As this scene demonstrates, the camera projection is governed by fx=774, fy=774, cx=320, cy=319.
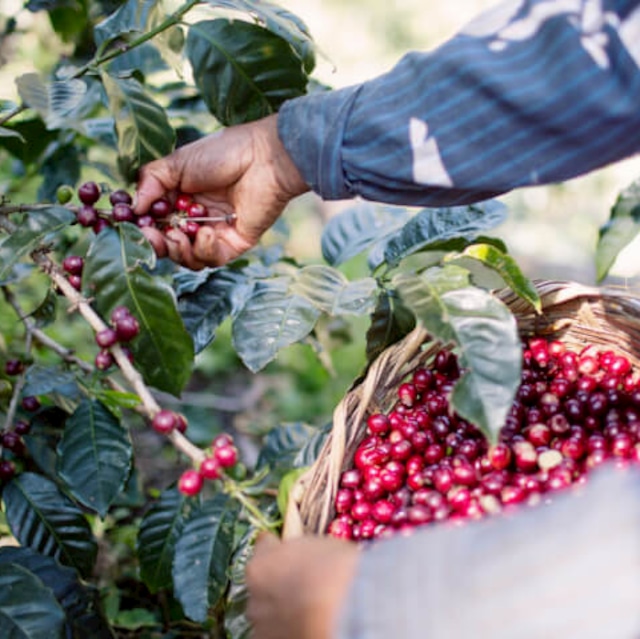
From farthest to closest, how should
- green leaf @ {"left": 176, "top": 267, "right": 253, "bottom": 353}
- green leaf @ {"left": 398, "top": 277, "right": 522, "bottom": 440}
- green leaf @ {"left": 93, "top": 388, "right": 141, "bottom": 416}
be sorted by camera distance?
green leaf @ {"left": 176, "top": 267, "right": 253, "bottom": 353} → green leaf @ {"left": 93, "top": 388, "right": 141, "bottom": 416} → green leaf @ {"left": 398, "top": 277, "right": 522, "bottom": 440}

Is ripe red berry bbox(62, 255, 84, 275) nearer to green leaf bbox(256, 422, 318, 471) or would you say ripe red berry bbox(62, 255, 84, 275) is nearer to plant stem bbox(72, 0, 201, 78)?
plant stem bbox(72, 0, 201, 78)

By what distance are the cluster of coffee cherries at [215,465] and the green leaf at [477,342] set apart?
299 mm

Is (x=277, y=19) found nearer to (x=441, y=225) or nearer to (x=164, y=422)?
(x=441, y=225)

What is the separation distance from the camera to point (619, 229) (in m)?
1.23

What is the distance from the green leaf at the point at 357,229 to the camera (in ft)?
5.57

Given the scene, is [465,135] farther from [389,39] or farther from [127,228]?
[389,39]

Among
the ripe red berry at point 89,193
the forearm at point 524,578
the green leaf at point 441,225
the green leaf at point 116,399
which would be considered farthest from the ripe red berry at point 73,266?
the forearm at point 524,578

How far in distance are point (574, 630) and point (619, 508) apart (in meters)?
0.12

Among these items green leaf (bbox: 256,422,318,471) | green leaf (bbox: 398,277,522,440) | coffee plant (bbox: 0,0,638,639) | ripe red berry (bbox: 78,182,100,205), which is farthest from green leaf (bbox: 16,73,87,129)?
green leaf (bbox: 256,422,318,471)

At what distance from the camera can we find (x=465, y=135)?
122 cm

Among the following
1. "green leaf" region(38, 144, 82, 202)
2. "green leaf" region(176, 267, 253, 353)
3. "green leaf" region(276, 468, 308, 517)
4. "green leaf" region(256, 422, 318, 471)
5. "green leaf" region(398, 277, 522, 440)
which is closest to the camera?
"green leaf" region(398, 277, 522, 440)

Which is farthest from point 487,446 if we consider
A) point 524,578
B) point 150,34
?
point 150,34

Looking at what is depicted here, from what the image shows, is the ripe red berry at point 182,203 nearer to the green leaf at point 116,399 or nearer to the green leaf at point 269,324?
the green leaf at point 269,324

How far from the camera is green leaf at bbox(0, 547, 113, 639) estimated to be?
4.24ft
